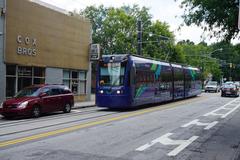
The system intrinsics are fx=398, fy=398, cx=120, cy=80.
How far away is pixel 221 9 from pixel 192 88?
28.9m

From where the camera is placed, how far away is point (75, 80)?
32656mm

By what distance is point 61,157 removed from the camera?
8883mm

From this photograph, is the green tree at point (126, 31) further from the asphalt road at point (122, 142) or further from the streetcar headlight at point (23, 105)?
the asphalt road at point (122, 142)

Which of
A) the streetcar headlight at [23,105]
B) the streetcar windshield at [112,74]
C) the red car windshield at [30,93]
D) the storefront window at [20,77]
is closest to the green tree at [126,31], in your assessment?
the storefront window at [20,77]

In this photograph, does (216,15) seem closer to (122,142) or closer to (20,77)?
(122,142)

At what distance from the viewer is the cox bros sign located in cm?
2498

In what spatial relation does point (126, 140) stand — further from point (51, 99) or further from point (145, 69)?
point (145, 69)

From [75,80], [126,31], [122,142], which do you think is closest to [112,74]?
[75,80]

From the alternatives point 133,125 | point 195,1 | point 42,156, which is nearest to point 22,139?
point 42,156

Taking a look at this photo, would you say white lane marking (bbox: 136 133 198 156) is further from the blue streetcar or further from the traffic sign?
the traffic sign

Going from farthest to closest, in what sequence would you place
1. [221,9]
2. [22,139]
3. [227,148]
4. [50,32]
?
1. [50,32]
2. [221,9]
3. [22,139]
4. [227,148]

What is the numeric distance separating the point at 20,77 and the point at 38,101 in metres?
6.35

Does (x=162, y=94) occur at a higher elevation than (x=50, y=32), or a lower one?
lower

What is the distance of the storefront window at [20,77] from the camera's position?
80.1ft
